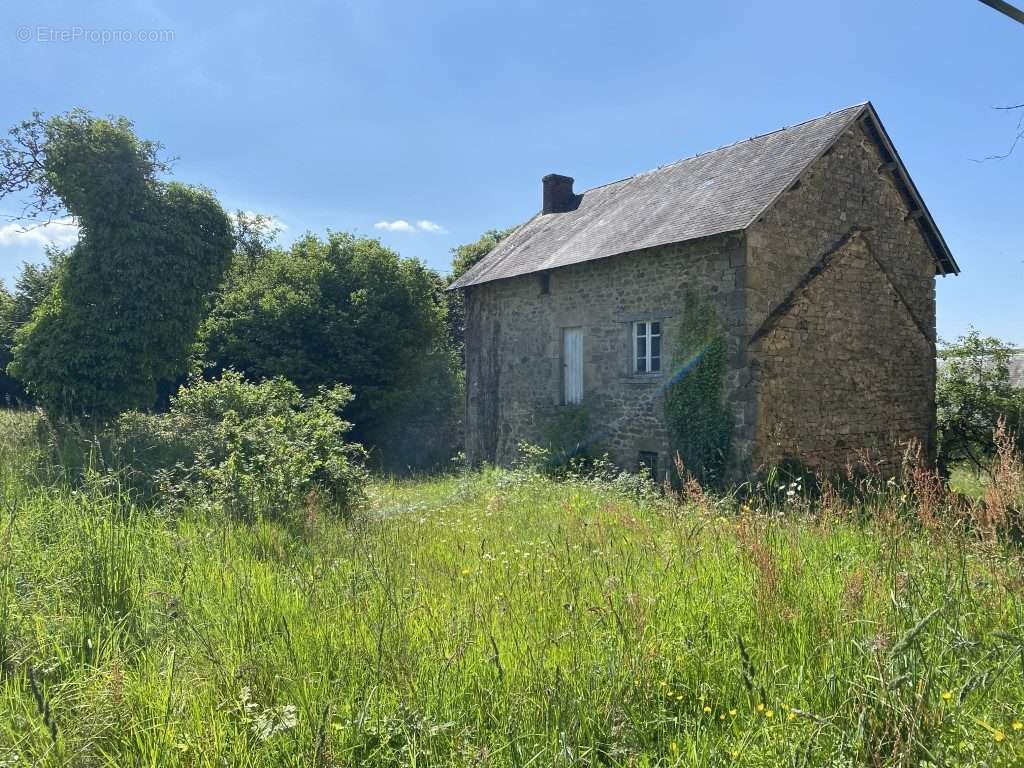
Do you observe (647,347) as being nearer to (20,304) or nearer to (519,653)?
(519,653)

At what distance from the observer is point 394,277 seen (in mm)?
21547

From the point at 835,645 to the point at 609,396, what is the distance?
961 centimetres

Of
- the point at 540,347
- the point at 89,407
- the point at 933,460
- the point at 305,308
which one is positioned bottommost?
the point at 933,460

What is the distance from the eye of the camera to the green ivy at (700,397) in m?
10.4

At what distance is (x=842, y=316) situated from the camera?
11.1 metres

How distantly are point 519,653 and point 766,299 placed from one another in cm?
880

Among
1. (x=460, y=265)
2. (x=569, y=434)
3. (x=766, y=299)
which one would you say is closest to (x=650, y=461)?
(x=569, y=434)

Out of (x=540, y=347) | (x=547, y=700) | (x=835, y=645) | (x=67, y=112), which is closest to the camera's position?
(x=547, y=700)

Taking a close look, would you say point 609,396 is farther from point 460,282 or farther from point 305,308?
point 305,308

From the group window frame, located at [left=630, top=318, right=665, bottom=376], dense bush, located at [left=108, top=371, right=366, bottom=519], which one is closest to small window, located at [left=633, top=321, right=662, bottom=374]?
window frame, located at [left=630, top=318, right=665, bottom=376]

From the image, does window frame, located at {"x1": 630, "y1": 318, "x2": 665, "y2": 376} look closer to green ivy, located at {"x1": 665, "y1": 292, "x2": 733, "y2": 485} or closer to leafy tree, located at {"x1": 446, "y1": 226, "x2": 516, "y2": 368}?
green ivy, located at {"x1": 665, "y1": 292, "x2": 733, "y2": 485}

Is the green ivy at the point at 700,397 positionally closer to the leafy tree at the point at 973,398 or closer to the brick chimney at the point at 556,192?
the leafy tree at the point at 973,398

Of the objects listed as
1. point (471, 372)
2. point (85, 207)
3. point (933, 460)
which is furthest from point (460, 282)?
point (933, 460)

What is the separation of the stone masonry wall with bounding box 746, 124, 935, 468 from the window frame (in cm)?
181
